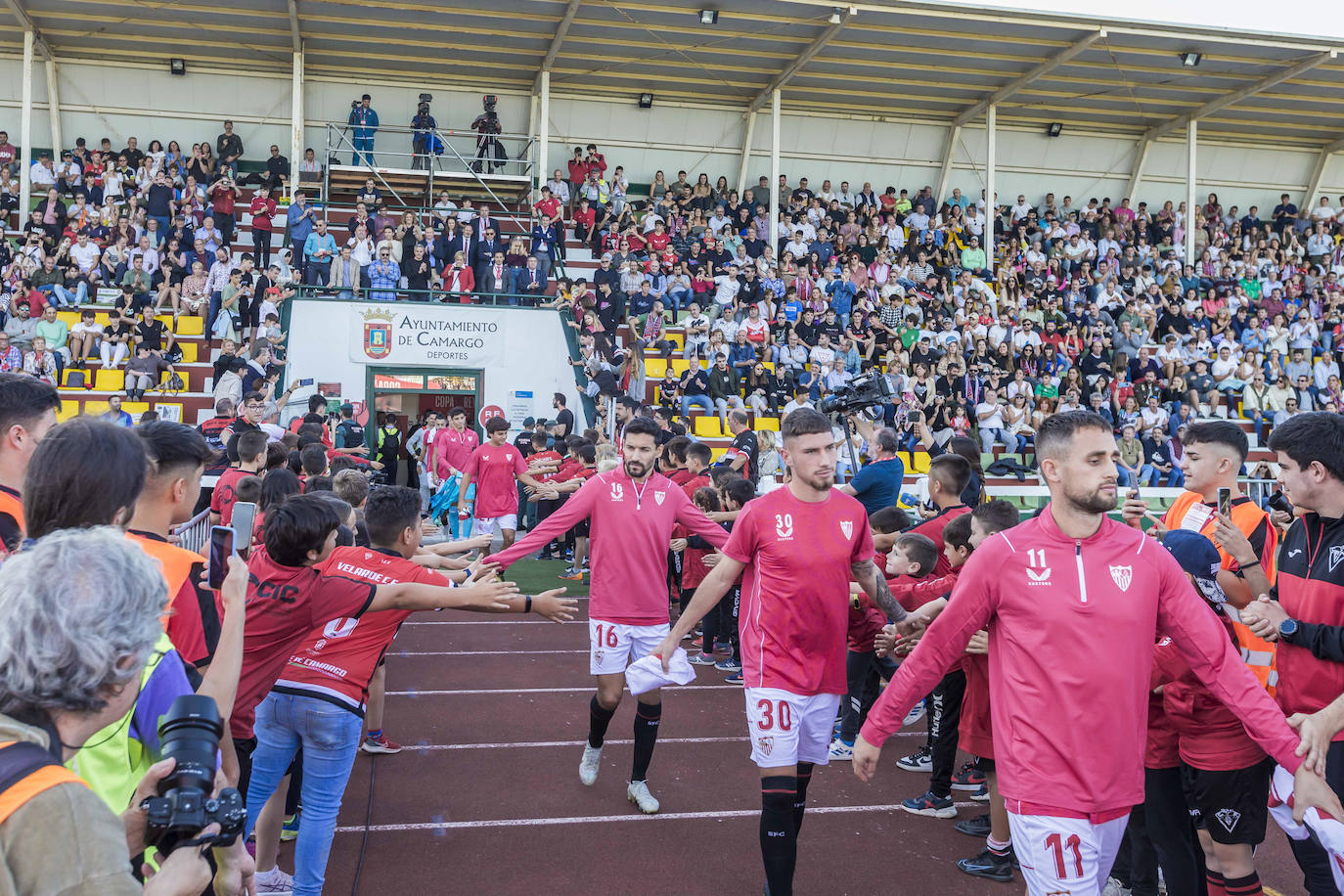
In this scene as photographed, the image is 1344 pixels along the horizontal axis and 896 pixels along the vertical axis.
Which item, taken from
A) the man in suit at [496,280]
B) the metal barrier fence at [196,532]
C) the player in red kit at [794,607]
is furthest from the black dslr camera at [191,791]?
the man in suit at [496,280]

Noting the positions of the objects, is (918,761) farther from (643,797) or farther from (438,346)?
(438,346)

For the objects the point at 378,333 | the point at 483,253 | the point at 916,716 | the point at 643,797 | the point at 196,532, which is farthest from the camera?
the point at 483,253

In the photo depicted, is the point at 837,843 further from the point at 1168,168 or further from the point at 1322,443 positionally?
the point at 1168,168

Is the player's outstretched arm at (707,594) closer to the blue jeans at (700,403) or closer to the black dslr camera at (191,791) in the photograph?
the black dslr camera at (191,791)

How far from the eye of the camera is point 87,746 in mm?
1910

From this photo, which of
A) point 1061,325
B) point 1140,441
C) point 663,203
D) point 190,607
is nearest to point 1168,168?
point 1061,325

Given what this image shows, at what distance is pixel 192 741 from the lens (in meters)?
1.65

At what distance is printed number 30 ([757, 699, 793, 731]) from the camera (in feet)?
14.1

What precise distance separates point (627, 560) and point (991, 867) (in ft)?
8.31

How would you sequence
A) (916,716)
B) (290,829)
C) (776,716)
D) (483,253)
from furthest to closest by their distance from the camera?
(483,253) < (916,716) < (290,829) < (776,716)

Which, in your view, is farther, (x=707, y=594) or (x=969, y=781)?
(x=969, y=781)

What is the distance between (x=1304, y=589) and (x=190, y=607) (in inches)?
144

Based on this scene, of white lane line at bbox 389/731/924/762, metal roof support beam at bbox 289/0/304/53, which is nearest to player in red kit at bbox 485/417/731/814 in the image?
white lane line at bbox 389/731/924/762

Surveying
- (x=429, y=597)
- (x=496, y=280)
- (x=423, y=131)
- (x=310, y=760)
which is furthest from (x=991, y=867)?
(x=423, y=131)
